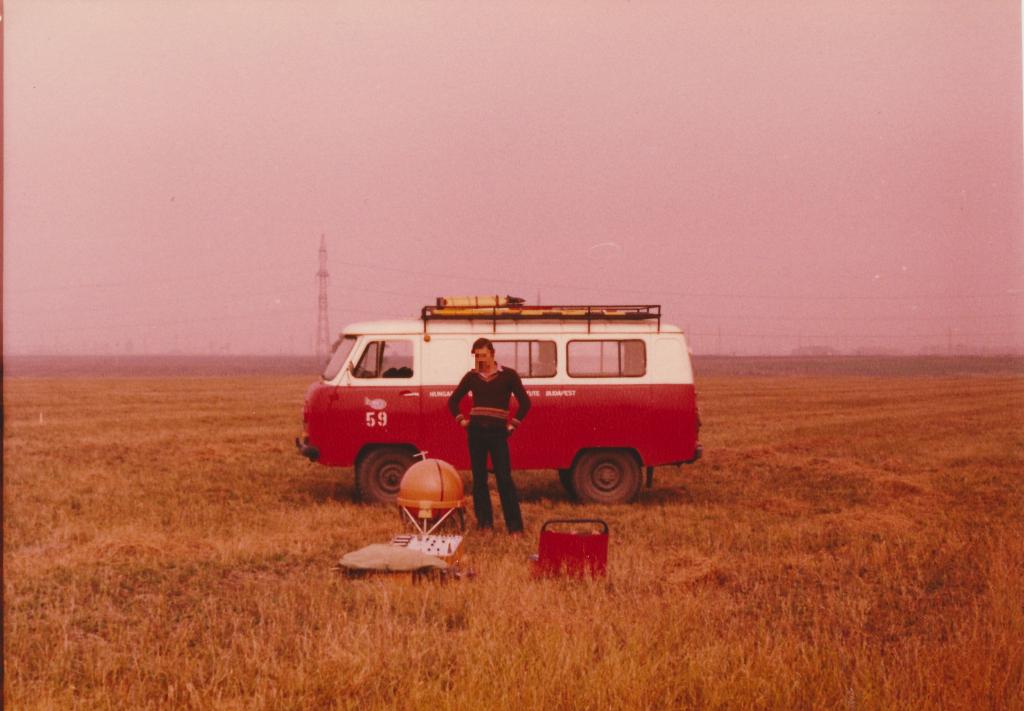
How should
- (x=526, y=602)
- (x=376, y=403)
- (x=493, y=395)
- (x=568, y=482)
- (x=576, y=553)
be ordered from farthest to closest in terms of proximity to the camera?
(x=568, y=482) < (x=376, y=403) < (x=493, y=395) < (x=576, y=553) < (x=526, y=602)

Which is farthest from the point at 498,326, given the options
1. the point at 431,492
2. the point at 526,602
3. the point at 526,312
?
the point at 526,602

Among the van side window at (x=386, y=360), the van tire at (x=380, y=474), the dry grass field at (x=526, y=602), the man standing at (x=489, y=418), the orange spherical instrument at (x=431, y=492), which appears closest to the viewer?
the dry grass field at (x=526, y=602)

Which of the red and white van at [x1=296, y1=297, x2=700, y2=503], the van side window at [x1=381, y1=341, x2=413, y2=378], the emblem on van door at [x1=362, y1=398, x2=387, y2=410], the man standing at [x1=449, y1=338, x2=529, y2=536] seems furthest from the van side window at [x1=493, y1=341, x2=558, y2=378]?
the man standing at [x1=449, y1=338, x2=529, y2=536]

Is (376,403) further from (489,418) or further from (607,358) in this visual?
(607,358)

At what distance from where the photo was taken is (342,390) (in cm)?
1254

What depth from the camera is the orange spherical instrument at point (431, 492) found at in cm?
961

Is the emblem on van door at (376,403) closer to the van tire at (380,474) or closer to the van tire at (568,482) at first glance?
the van tire at (380,474)

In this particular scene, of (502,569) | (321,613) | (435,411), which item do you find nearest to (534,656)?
(321,613)

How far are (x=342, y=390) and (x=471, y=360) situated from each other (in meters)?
1.64

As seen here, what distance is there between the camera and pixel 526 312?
12898 mm

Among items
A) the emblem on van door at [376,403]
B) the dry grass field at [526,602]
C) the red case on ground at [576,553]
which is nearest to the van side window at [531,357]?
the emblem on van door at [376,403]

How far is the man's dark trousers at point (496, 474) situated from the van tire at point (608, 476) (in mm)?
2605

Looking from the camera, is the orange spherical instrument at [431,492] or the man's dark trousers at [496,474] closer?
the orange spherical instrument at [431,492]

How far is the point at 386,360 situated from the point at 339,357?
2.18ft
